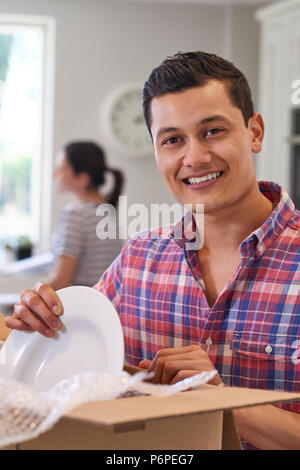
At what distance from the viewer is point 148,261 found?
127 centimetres

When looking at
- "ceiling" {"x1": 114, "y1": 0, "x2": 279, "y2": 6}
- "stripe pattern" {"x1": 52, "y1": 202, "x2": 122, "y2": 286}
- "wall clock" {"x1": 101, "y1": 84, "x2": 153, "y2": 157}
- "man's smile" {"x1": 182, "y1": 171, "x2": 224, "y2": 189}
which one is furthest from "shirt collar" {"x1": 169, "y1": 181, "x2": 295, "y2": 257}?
"ceiling" {"x1": 114, "y1": 0, "x2": 279, "y2": 6}

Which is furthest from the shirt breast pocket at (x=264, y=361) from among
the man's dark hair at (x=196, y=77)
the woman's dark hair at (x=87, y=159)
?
the woman's dark hair at (x=87, y=159)

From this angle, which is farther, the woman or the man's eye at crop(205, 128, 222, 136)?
the woman

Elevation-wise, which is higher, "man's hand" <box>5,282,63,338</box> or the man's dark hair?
the man's dark hair

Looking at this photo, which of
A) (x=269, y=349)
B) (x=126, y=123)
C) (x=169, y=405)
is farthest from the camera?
(x=126, y=123)

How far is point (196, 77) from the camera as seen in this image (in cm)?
107

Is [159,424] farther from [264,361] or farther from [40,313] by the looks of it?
[264,361]

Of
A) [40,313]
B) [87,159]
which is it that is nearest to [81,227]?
[87,159]

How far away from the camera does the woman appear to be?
241 centimetres

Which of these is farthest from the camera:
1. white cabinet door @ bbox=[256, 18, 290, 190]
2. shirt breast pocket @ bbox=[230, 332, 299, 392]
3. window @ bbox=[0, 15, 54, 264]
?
window @ bbox=[0, 15, 54, 264]

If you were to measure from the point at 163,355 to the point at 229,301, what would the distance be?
235mm

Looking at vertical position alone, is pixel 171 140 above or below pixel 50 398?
above

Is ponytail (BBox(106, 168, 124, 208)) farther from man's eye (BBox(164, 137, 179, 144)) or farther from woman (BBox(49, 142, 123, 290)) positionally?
man's eye (BBox(164, 137, 179, 144))

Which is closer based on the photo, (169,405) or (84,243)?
(169,405)
